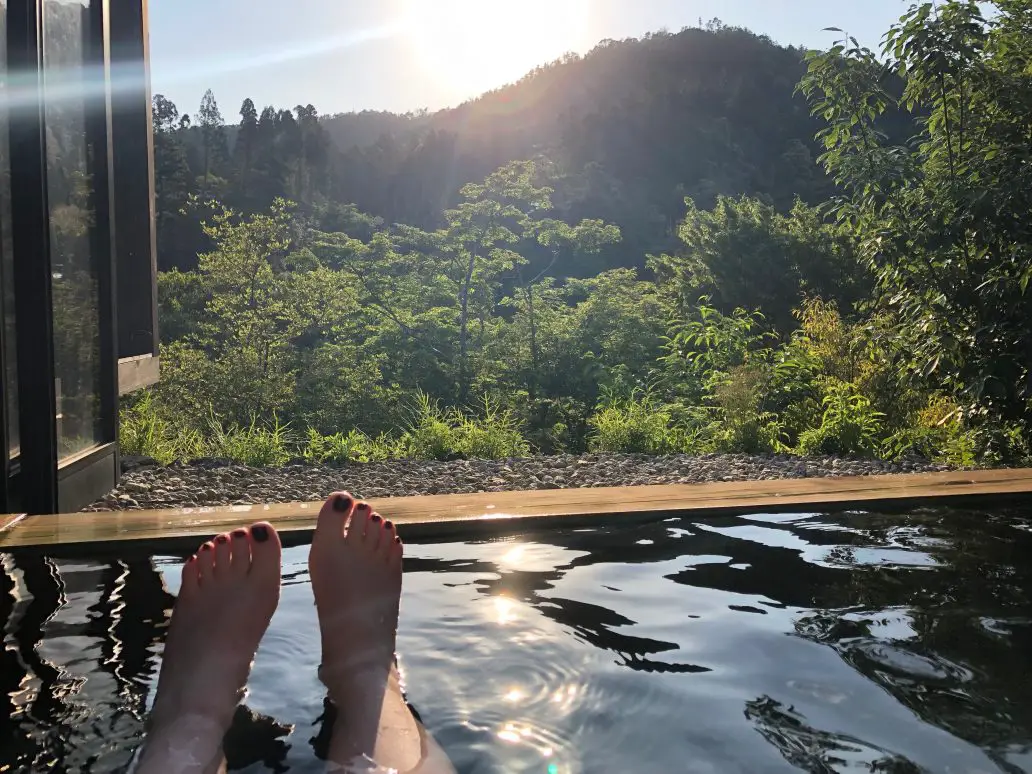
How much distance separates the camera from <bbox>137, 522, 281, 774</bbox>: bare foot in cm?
107

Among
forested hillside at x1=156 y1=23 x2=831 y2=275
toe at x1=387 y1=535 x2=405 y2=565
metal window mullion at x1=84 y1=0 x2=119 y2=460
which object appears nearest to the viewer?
toe at x1=387 y1=535 x2=405 y2=565

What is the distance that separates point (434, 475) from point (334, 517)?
2.53 m

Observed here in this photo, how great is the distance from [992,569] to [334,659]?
4.95 ft

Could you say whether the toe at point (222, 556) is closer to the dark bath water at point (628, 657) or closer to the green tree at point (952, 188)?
the dark bath water at point (628, 657)

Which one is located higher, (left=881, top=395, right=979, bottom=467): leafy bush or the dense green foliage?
the dense green foliage

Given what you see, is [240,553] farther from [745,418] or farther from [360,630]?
[745,418]

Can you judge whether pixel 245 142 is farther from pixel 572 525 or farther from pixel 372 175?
pixel 572 525

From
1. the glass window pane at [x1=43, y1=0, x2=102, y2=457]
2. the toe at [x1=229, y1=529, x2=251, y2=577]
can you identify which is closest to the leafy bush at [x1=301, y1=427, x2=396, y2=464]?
the glass window pane at [x1=43, y1=0, x2=102, y2=457]

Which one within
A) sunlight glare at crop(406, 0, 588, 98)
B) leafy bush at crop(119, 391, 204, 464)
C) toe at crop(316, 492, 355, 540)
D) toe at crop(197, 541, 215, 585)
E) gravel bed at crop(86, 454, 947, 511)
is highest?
sunlight glare at crop(406, 0, 588, 98)

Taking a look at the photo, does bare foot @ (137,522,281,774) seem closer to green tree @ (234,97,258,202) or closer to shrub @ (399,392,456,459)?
shrub @ (399,392,456,459)

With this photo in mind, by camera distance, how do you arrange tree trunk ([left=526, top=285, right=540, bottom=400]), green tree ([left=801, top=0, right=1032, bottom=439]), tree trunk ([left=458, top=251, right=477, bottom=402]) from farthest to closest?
tree trunk ([left=458, top=251, right=477, bottom=402]), tree trunk ([left=526, top=285, right=540, bottom=400]), green tree ([left=801, top=0, right=1032, bottom=439])

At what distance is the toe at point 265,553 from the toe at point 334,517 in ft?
0.35

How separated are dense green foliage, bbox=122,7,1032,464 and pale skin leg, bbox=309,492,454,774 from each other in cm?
315

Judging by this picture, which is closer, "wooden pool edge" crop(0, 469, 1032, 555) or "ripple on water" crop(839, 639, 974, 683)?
"ripple on water" crop(839, 639, 974, 683)
